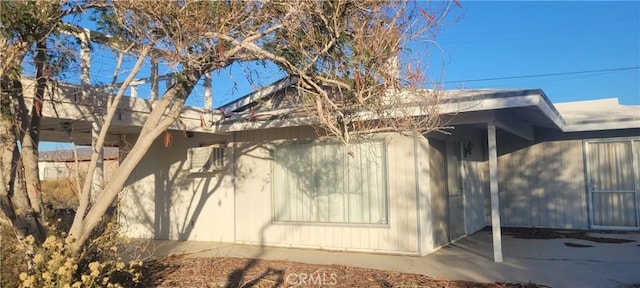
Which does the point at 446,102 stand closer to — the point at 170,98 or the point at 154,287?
the point at 170,98

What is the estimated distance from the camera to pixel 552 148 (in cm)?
1161

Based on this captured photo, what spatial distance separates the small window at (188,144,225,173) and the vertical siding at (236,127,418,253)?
0.39 meters

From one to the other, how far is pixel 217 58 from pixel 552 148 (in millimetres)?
8980

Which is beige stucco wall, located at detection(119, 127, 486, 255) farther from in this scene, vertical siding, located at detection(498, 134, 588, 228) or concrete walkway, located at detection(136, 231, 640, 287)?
vertical siding, located at detection(498, 134, 588, 228)

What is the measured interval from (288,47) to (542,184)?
8593 millimetres

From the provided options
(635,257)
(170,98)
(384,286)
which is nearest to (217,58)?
(170,98)

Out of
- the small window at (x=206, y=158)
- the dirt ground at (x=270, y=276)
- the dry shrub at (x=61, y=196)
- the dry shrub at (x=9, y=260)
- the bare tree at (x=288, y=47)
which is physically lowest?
the dirt ground at (x=270, y=276)

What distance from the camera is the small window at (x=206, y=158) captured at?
33.0 ft

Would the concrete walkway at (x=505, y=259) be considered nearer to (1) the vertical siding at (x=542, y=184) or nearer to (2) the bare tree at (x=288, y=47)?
(1) the vertical siding at (x=542, y=184)

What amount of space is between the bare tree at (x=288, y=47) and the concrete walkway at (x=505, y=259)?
7.91 ft

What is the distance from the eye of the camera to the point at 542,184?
11727mm

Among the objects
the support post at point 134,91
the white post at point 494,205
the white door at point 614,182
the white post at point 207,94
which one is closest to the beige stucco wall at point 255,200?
the white post at point 207,94

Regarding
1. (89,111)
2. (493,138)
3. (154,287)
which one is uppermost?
(89,111)

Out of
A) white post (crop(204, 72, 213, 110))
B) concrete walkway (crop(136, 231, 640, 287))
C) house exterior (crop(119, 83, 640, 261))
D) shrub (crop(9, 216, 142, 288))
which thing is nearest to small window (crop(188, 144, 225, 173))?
house exterior (crop(119, 83, 640, 261))
